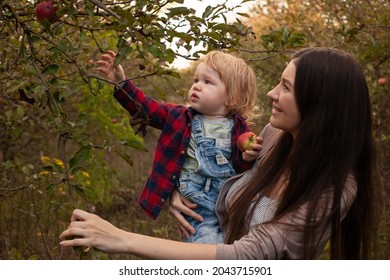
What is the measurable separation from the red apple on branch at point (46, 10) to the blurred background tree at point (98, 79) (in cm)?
3

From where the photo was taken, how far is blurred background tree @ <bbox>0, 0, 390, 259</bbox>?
1988 mm

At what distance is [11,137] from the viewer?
4.93 meters

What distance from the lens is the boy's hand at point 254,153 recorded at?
2.31 m

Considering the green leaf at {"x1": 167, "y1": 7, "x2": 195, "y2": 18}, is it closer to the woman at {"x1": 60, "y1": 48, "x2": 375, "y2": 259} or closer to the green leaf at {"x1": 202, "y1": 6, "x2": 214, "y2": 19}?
the green leaf at {"x1": 202, "y1": 6, "x2": 214, "y2": 19}

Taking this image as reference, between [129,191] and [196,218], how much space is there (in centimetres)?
435

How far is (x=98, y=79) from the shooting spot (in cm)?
204

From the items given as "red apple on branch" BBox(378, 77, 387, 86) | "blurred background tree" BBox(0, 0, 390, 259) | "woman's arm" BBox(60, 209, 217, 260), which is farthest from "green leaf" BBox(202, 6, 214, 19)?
"red apple on branch" BBox(378, 77, 387, 86)

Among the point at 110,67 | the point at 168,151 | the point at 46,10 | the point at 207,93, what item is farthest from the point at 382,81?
the point at 46,10

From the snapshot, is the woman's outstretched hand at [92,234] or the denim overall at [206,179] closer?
the woman's outstretched hand at [92,234]

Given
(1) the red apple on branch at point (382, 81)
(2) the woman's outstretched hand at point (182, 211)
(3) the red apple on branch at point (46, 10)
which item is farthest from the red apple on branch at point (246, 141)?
(1) the red apple on branch at point (382, 81)

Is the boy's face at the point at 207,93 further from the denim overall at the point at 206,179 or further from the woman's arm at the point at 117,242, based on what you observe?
the woman's arm at the point at 117,242

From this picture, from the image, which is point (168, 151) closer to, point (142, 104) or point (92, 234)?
point (142, 104)

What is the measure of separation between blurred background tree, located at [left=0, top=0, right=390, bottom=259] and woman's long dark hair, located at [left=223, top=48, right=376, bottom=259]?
0.89ft
